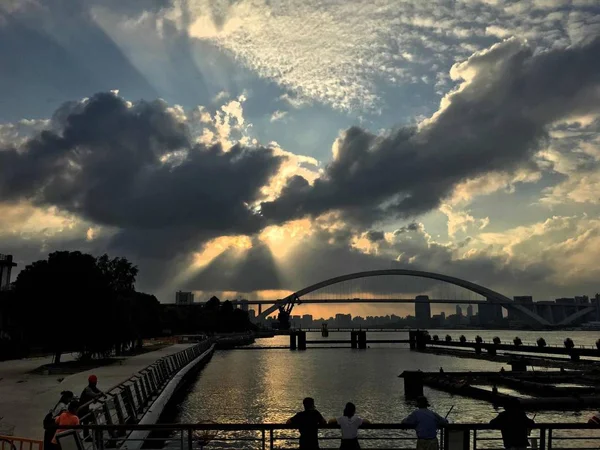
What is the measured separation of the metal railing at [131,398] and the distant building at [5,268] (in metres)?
70.4

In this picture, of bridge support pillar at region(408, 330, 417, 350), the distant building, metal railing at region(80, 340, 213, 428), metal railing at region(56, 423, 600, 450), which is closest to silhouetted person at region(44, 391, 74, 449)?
metal railing at region(80, 340, 213, 428)

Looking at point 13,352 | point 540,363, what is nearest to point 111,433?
point 13,352

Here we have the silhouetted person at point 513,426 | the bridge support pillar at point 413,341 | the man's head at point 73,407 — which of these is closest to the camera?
the silhouetted person at point 513,426

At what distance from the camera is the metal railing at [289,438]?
11.5 metres

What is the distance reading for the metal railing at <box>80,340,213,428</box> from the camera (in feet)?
60.1

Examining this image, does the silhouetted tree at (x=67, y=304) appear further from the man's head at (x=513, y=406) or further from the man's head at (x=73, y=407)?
the man's head at (x=513, y=406)

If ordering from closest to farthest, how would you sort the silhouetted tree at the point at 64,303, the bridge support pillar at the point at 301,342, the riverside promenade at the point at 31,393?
the riverside promenade at the point at 31,393 < the silhouetted tree at the point at 64,303 < the bridge support pillar at the point at 301,342

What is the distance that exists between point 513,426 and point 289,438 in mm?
4924

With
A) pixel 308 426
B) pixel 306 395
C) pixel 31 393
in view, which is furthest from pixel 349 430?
pixel 306 395

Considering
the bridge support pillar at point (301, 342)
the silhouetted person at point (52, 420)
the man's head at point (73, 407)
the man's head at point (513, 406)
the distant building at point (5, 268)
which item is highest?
the distant building at point (5, 268)

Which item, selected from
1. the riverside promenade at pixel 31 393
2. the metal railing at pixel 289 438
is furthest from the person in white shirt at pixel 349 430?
the riverside promenade at pixel 31 393

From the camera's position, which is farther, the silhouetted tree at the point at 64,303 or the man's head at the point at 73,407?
the silhouetted tree at the point at 64,303

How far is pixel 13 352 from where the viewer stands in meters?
72.1

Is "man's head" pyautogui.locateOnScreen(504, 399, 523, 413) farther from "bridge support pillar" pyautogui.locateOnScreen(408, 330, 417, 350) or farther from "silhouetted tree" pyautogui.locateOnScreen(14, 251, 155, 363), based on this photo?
"bridge support pillar" pyautogui.locateOnScreen(408, 330, 417, 350)
